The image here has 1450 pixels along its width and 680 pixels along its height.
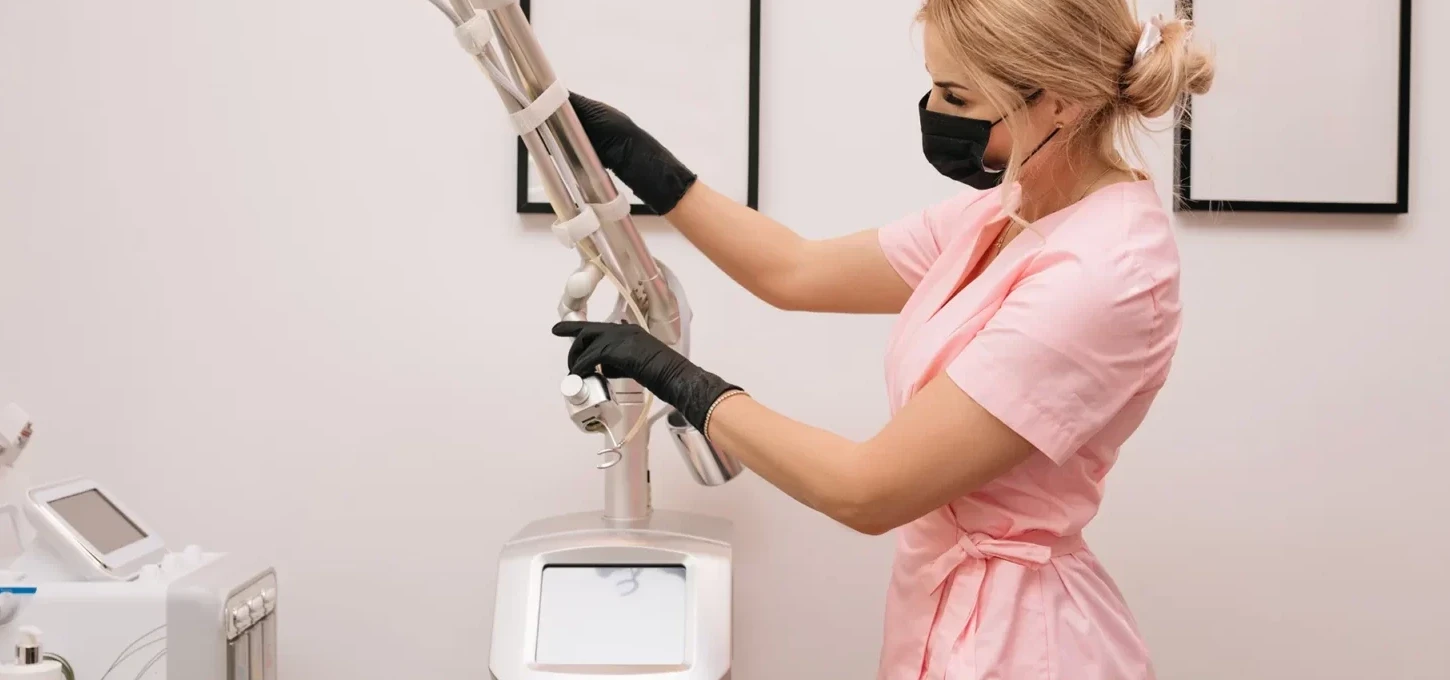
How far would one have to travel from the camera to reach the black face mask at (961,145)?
1.06 meters

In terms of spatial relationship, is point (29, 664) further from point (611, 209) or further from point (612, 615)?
point (611, 209)

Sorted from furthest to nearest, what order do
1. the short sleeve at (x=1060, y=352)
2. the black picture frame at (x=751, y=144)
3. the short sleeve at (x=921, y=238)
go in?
1. the black picture frame at (x=751, y=144)
2. the short sleeve at (x=921, y=238)
3. the short sleeve at (x=1060, y=352)

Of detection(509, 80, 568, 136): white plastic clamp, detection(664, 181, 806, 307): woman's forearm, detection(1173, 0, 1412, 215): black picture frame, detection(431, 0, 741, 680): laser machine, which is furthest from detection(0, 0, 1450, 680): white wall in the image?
detection(509, 80, 568, 136): white plastic clamp

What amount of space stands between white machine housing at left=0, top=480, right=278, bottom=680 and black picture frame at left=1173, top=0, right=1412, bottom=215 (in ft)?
4.11

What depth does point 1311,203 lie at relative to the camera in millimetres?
1529

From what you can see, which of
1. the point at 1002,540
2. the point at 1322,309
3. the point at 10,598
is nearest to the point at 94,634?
the point at 10,598

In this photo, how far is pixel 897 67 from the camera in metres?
1.50

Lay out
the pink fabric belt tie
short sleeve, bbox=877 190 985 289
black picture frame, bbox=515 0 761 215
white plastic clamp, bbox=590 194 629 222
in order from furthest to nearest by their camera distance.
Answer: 1. black picture frame, bbox=515 0 761 215
2. short sleeve, bbox=877 190 985 289
3. white plastic clamp, bbox=590 194 629 222
4. the pink fabric belt tie

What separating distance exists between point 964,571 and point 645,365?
361 millimetres

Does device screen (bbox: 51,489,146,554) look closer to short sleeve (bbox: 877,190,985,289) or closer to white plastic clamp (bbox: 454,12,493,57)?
white plastic clamp (bbox: 454,12,493,57)

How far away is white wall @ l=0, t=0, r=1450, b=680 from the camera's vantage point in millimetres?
1475

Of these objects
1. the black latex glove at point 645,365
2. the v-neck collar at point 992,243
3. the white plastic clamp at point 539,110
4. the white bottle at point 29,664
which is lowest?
the white bottle at point 29,664

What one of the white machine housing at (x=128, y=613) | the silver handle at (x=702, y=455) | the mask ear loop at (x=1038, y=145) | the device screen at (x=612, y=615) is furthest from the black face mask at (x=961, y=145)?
the white machine housing at (x=128, y=613)

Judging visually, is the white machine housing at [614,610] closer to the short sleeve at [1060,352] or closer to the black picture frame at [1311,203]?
the short sleeve at [1060,352]
